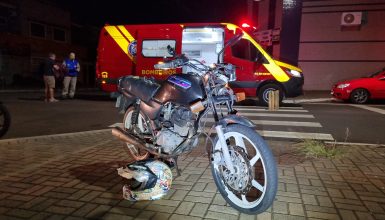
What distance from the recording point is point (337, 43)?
818 inches

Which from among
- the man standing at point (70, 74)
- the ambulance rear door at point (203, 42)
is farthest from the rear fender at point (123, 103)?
the man standing at point (70, 74)

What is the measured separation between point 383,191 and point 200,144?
10.1ft

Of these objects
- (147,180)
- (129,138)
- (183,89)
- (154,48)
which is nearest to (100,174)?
(129,138)

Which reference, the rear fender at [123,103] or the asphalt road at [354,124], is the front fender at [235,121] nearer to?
the rear fender at [123,103]

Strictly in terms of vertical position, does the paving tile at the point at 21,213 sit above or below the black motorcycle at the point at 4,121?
below

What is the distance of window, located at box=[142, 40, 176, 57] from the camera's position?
42.0 ft

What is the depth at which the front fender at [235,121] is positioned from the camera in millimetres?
3205

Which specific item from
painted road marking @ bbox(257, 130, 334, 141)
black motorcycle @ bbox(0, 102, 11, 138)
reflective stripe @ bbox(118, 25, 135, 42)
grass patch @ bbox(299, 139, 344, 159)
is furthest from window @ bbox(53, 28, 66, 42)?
grass patch @ bbox(299, 139, 344, 159)

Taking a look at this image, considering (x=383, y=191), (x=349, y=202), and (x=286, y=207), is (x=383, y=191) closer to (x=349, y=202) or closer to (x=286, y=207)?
(x=349, y=202)

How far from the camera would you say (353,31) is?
20.4 meters

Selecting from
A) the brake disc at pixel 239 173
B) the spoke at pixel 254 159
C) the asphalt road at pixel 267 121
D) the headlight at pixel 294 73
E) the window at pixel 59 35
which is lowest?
the asphalt road at pixel 267 121

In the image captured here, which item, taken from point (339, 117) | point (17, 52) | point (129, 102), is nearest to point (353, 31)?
point (339, 117)

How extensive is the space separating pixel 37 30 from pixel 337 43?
25.0 meters

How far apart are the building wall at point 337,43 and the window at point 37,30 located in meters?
22.8
